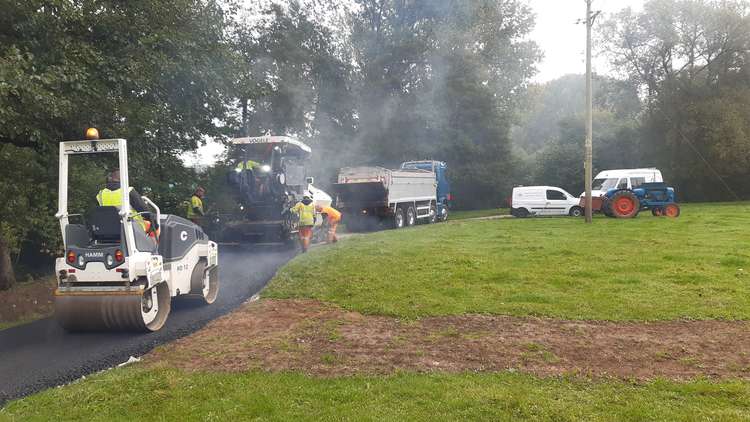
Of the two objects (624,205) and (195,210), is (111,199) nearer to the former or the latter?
(195,210)

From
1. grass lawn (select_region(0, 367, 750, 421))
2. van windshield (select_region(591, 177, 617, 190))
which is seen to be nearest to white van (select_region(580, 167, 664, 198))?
van windshield (select_region(591, 177, 617, 190))

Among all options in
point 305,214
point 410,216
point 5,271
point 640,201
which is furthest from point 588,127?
point 5,271

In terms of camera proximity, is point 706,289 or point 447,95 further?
point 447,95

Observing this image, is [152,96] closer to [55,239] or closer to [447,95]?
[55,239]

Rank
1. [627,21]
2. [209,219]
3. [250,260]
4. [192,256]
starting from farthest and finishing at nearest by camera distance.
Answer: [627,21] < [209,219] < [250,260] < [192,256]

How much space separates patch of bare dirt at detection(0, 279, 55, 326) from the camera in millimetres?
8297

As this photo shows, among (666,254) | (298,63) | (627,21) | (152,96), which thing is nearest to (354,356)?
(666,254)

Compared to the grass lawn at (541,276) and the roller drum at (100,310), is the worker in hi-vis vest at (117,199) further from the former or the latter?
the grass lawn at (541,276)

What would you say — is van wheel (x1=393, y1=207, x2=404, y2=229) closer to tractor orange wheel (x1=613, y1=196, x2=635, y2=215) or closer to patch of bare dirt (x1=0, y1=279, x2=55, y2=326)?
tractor orange wheel (x1=613, y1=196, x2=635, y2=215)

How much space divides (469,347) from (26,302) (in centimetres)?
791

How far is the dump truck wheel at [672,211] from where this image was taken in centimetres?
1903

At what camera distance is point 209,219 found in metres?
13.6

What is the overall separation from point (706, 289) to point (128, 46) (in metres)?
10.2

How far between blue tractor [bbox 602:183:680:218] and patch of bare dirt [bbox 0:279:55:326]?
17113mm
